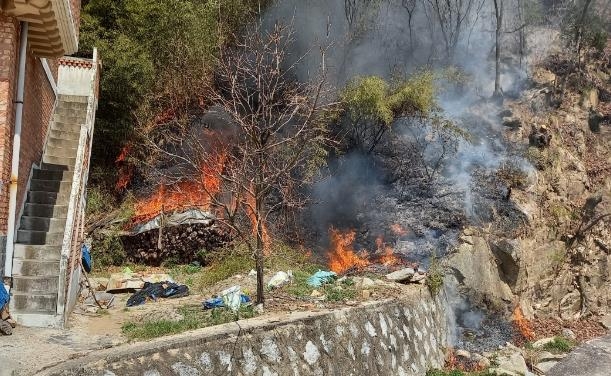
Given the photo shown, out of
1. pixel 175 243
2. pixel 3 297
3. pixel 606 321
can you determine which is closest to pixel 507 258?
pixel 606 321

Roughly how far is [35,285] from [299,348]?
167 inches

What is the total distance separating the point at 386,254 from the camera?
14.2 meters

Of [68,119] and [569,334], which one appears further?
[569,334]

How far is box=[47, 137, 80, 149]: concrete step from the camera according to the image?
456 inches

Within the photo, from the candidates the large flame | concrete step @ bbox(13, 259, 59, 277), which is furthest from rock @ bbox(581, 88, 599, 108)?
concrete step @ bbox(13, 259, 59, 277)

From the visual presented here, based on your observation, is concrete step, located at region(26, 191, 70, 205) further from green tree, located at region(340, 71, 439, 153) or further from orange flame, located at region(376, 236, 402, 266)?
green tree, located at region(340, 71, 439, 153)

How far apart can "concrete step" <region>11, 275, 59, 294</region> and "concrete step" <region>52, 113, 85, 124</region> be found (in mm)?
5490

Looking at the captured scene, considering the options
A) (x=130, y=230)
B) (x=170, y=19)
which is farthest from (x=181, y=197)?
(x=170, y=19)

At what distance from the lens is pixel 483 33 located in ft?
90.8

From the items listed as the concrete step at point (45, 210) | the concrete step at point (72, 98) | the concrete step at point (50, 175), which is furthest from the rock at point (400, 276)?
the concrete step at point (72, 98)

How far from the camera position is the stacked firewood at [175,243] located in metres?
14.8

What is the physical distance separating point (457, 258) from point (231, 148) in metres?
8.50

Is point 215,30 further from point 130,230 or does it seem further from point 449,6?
point 449,6

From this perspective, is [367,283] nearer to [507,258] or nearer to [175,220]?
[507,258]
